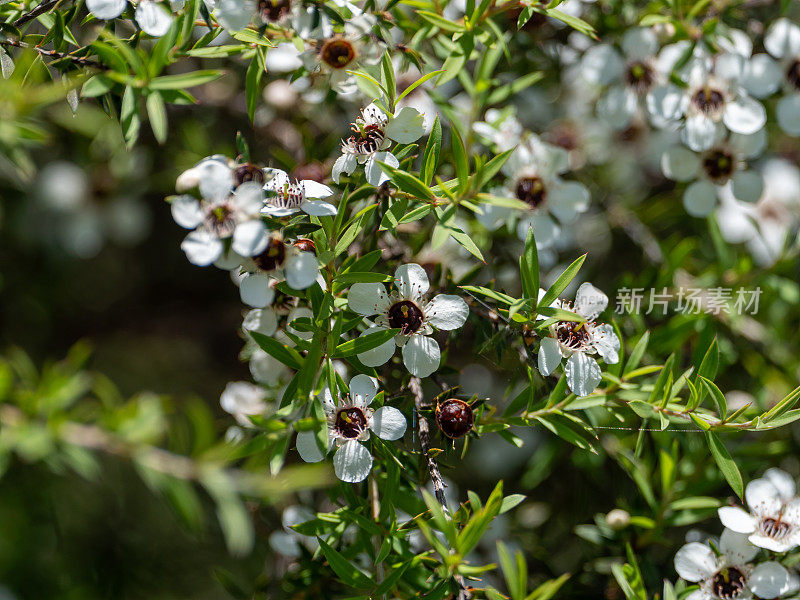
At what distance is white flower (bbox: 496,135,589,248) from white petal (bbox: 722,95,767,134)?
229 millimetres

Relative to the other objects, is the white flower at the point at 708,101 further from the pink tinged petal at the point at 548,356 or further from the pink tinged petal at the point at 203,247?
the pink tinged petal at the point at 203,247

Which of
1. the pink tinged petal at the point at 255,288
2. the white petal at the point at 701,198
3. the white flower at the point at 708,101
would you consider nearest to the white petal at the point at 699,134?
the white flower at the point at 708,101

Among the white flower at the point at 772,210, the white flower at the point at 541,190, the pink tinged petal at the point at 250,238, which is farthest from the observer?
the white flower at the point at 772,210

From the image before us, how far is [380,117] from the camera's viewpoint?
78 cm

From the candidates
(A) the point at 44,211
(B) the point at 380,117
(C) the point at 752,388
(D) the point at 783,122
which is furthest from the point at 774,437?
(A) the point at 44,211

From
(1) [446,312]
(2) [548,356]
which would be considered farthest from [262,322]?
(2) [548,356]

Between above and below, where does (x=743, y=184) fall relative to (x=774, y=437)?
above

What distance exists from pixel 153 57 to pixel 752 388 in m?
1.06

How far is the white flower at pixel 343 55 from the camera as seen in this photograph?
0.88m

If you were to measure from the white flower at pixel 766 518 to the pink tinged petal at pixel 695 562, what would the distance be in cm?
4

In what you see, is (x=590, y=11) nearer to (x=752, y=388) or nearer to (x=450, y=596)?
(x=752, y=388)

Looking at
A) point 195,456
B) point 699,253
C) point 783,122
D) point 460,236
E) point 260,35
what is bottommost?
point 699,253

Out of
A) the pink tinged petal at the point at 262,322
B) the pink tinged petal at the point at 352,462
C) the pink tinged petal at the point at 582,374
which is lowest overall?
the pink tinged petal at the point at 352,462

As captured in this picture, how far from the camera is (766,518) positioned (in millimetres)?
881
